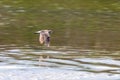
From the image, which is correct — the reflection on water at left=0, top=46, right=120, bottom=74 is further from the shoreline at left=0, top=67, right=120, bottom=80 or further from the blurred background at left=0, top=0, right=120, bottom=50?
the blurred background at left=0, top=0, right=120, bottom=50

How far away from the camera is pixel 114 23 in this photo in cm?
Result: 2644

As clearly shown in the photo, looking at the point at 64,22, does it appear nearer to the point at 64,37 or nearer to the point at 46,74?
the point at 64,37

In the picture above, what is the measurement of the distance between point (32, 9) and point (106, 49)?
14.1m

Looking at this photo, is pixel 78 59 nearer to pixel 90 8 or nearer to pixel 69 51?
pixel 69 51

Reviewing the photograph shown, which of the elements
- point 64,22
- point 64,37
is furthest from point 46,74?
point 64,22

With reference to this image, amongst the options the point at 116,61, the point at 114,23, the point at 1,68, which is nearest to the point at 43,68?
the point at 1,68

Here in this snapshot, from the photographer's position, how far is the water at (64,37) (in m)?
15.9

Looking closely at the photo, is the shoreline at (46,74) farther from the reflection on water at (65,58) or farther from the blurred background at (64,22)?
the blurred background at (64,22)

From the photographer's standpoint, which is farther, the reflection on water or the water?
the water

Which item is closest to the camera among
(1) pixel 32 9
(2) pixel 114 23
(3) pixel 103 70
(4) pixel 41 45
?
(3) pixel 103 70

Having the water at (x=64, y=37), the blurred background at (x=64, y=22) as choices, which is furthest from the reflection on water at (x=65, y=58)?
the blurred background at (x=64, y=22)

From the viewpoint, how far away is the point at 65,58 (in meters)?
17.0

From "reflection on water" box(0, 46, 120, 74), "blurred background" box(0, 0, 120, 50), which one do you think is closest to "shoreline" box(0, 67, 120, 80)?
"reflection on water" box(0, 46, 120, 74)

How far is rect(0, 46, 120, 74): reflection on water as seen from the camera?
616 inches
